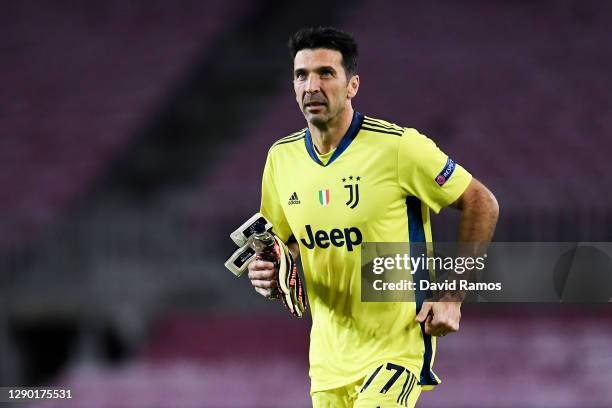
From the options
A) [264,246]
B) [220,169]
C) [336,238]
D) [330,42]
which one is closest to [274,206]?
[336,238]

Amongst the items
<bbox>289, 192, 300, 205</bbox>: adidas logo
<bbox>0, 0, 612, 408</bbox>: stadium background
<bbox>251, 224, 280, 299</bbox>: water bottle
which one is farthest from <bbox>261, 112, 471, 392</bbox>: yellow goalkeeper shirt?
<bbox>0, 0, 612, 408</bbox>: stadium background

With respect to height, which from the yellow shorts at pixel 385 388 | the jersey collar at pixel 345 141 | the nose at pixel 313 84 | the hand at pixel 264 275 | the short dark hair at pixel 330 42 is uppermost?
the short dark hair at pixel 330 42

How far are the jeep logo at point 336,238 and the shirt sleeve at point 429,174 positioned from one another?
0.27 meters

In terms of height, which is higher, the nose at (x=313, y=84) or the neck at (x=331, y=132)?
the nose at (x=313, y=84)

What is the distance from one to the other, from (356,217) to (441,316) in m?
0.52

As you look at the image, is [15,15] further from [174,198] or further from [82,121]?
[174,198]

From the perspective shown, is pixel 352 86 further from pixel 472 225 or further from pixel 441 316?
pixel 441 316

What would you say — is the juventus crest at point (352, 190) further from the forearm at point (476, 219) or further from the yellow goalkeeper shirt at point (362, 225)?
the forearm at point (476, 219)

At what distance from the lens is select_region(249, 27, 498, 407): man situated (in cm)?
392

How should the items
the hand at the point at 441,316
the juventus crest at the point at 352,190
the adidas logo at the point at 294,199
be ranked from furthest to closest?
the adidas logo at the point at 294,199, the juventus crest at the point at 352,190, the hand at the point at 441,316

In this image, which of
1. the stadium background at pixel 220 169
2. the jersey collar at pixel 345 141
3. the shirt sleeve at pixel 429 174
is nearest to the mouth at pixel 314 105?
the jersey collar at pixel 345 141

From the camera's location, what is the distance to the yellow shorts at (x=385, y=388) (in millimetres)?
3859

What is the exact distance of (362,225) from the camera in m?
3.98

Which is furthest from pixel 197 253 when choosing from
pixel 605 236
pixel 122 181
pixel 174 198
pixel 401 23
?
pixel 401 23
